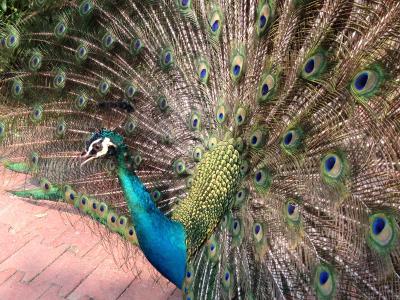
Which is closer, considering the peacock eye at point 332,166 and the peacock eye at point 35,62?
the peacock eye at point 332,166

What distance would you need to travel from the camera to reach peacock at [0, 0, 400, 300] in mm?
1146

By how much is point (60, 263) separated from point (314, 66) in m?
1.79

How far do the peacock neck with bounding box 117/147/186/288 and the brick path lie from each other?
1.50ft

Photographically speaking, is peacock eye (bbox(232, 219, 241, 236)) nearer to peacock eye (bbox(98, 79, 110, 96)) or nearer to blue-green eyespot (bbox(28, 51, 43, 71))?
→ peacock eye (bbox(98, 79, 110, 96))

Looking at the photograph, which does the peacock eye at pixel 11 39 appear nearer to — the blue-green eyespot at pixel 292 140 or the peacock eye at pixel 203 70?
the peacock eye at pixel 203 70

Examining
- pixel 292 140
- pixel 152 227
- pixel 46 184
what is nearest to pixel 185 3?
pixel 292 140

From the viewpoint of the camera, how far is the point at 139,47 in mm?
2072

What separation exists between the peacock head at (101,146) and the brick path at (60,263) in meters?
0.86

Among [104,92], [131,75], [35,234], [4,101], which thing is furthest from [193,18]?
[35,234]

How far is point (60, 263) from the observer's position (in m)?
2.30

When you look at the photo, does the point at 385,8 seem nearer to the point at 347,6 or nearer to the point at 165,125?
the point at 347,6

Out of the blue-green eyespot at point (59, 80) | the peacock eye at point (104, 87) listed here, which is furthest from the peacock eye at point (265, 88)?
the blue-green eyespot at point (59, 80)

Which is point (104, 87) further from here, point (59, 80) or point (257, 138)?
point (257, 138)

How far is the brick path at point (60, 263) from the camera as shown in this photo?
2.10 metres
